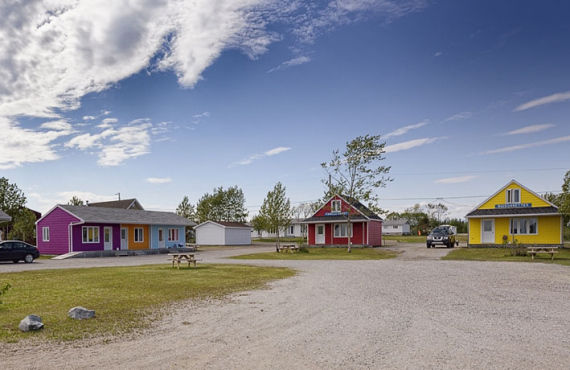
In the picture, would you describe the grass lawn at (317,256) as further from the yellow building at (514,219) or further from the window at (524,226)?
the window at (524,226)

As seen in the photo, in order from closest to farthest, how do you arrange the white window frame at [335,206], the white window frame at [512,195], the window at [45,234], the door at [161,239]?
the white window frame at [512,195], the window at [45,234], the door at [161,239], the white window frame at [335,206]

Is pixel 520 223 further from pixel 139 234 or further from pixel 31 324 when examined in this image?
pixel 31 324

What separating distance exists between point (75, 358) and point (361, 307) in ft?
20.9

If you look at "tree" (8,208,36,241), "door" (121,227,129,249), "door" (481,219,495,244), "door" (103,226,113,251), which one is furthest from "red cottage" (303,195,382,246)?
"tree" (8,208,36,241)

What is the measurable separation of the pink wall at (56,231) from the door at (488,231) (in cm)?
3627

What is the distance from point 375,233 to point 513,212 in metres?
14.7

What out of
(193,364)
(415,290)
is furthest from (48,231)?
(193,364)

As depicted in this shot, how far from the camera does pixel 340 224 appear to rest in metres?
46.9

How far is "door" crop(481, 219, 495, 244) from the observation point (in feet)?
129

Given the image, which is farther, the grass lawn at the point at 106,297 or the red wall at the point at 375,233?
the red wall at the point at 375,233

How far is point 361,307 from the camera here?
408 inches

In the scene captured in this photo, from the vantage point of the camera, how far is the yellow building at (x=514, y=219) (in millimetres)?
36906

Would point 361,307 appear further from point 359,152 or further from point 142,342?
point 359,152

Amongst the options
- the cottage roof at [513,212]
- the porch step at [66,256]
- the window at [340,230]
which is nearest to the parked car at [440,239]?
the cottage roof at [513,212]
